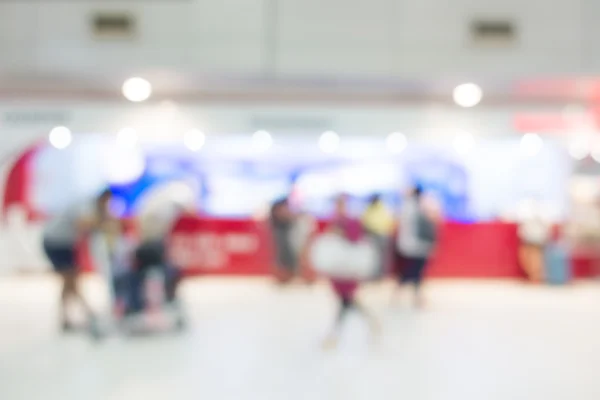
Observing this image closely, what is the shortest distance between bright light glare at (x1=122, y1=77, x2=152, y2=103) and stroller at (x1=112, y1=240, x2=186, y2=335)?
590 millimetres

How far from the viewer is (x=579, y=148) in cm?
288

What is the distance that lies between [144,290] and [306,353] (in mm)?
755

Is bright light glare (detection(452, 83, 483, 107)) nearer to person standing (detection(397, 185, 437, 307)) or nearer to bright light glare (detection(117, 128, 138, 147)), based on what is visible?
person standing (detection(397, 185, 437, 307))

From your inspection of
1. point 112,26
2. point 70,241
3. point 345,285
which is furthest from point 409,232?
point 112,26

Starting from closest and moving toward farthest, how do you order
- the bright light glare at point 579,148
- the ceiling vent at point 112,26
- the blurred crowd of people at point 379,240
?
the ceiling vent at point 112,26
the blurred crowd of people at point 379,240
the bright light glare at point 579,148

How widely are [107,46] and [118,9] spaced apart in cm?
13

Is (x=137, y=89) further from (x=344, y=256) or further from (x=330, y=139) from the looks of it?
(x=344, y=256)

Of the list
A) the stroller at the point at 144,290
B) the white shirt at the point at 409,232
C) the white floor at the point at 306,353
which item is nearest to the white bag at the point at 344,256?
the white floor at the point at 306,353

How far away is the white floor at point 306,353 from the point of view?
1.71 meters

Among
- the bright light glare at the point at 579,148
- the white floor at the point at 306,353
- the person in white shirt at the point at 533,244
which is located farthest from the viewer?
the person in white shirt at the point at 533,244

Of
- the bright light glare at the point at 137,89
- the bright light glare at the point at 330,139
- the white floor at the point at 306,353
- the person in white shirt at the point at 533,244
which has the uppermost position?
the bright light glare at the point at 137,89

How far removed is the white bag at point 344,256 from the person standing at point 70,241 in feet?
2.89

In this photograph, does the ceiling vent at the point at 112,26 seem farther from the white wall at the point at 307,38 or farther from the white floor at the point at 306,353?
the white floor at the point at 306,353

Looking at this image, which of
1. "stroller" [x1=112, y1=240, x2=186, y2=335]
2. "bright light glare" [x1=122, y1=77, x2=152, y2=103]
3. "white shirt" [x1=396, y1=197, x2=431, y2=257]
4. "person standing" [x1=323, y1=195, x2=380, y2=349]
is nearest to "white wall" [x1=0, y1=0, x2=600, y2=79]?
"bright light glare" [x1=122, y1=77, x2=152, y2=103]
